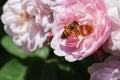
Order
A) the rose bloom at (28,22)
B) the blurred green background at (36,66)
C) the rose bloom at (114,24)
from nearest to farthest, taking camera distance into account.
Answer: the rose bloom at (114,24) → the rose bloom at (28,22) → the blurred green background at (36,66)

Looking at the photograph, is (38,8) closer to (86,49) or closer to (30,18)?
(30,18)

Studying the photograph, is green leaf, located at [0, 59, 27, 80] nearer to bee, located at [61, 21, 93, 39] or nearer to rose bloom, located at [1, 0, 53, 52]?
rose bloom, located at [1, 0, 53, 52]

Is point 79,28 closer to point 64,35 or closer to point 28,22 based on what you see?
point 64,35

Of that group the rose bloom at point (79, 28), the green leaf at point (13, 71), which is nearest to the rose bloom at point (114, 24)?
the rose bloom at point (79, 28)

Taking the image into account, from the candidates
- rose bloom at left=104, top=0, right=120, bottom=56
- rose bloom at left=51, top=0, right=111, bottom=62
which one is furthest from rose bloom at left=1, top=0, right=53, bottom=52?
rose bloom at left=104, top=0, right=120, bottom=56

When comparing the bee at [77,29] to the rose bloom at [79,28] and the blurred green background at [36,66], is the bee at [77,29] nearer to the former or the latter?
the rose bloom at [79,28]

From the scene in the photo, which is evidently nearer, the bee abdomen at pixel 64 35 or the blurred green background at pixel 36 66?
the bee abdomen at pixel 64 35
